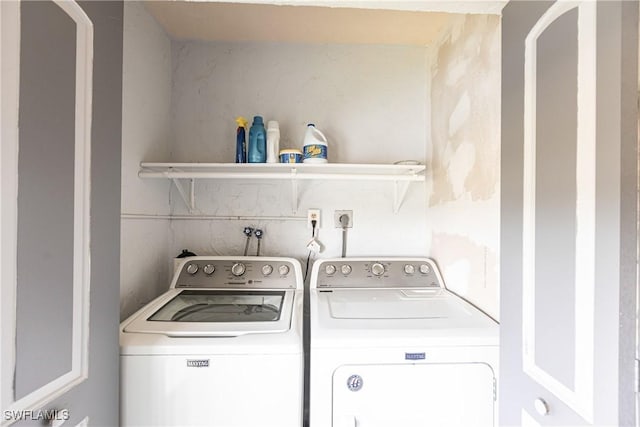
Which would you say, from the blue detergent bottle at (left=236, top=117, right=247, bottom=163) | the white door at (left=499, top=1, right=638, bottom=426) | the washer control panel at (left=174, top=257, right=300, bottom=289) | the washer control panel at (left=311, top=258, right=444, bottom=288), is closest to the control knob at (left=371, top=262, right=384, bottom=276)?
→ the washer control panel at (left=311, top=258, right=444, bottom=288)

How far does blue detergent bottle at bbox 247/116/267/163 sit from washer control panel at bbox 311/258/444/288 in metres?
0.72

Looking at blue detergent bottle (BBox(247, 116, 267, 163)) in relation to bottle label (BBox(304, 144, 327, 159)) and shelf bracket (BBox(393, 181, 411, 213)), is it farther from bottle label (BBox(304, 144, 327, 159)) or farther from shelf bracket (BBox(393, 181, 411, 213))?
shelf bracket (BBox(393, 181, 411, 213))

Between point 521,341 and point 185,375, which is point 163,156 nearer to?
point 185,375

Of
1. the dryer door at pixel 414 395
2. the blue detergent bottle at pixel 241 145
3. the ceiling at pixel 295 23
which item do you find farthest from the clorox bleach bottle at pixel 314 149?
the dryer door at pixel 414 395

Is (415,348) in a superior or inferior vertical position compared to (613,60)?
inferior

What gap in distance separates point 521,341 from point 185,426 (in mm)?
1103

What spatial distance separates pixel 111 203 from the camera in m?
0.88

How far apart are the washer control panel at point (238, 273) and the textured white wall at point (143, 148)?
0.20 meters

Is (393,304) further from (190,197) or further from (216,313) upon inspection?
(190,197)

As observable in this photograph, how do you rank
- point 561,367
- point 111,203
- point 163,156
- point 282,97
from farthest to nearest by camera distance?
point 282,97
point 163,156
point 111,203
point 561,367

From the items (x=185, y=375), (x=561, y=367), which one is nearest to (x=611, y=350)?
(x=561, y=367)

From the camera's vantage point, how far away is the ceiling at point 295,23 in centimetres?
156

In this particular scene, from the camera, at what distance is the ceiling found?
5.11 ft

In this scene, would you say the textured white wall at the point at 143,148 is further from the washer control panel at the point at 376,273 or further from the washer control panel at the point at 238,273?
the washer control panel at the point at 376,273
